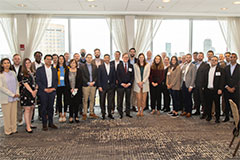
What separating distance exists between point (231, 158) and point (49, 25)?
300 inches

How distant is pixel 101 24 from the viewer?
8336 mm

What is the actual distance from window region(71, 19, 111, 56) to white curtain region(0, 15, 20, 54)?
2.15 m

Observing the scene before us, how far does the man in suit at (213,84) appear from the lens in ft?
15.6

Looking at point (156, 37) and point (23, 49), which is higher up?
point (156, 37)

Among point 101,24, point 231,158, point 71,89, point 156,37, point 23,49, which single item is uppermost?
point 101,24

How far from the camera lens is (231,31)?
8422 mm

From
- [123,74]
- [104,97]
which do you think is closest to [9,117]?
[104,97]

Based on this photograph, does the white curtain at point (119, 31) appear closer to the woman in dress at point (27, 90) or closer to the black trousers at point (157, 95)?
the black trousers at point (157, 95)

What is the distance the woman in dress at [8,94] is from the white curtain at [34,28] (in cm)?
410

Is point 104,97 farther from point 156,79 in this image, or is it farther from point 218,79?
point 218,79

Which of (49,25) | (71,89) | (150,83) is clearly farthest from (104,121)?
(49,25)

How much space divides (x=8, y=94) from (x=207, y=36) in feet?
26.1

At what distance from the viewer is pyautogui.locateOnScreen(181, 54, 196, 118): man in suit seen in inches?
208

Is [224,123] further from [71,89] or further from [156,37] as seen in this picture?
[156,37]
